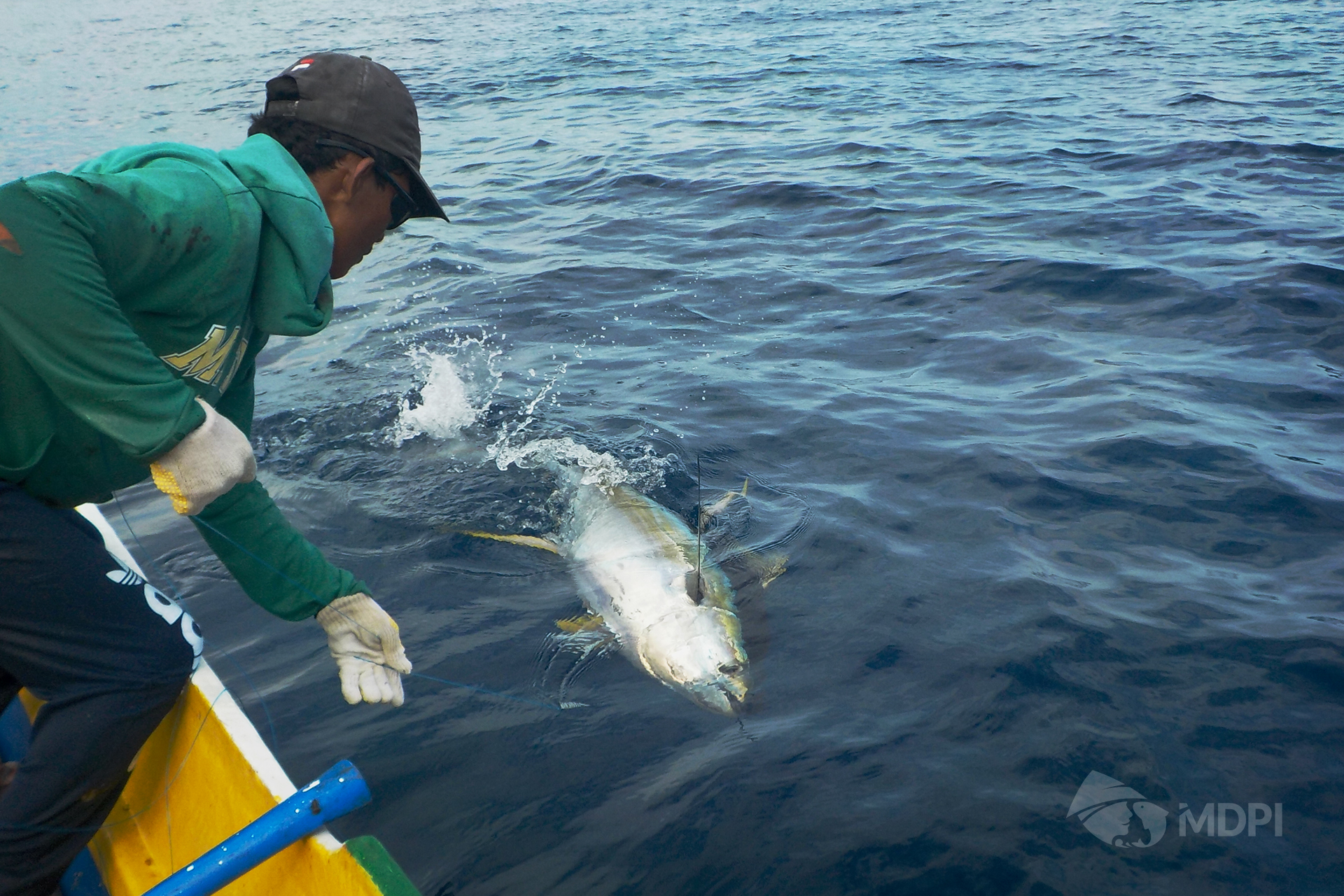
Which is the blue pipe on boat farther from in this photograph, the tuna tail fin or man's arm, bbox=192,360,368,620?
the tuna tail fin

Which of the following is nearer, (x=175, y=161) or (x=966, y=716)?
(x=175, y=161)

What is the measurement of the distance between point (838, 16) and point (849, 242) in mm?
17308

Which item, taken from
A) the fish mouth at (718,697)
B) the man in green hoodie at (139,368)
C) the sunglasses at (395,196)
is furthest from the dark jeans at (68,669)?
the fish mouth at (718,697)

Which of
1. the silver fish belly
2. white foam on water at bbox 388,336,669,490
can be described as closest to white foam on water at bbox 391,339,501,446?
white foam on water at bbox 388,336,669,490

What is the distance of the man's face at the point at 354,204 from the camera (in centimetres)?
245

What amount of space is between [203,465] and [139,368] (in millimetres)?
266

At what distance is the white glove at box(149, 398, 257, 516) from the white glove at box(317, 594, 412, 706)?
770 mm

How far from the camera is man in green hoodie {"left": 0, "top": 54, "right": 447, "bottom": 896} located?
1833 mm

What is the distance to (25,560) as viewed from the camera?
2.12 m

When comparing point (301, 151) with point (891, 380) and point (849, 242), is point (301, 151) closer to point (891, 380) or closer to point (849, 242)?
point (891, 380)

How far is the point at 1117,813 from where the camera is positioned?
113 inches

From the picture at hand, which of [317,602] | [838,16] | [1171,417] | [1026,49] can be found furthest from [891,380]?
[838,16]

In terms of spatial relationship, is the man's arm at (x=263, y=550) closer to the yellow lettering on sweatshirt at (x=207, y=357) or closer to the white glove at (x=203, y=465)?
the yellow lettering on sweatshirt at (x=207, y=357)

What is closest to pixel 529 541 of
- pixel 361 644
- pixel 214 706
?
pixel 361 644
